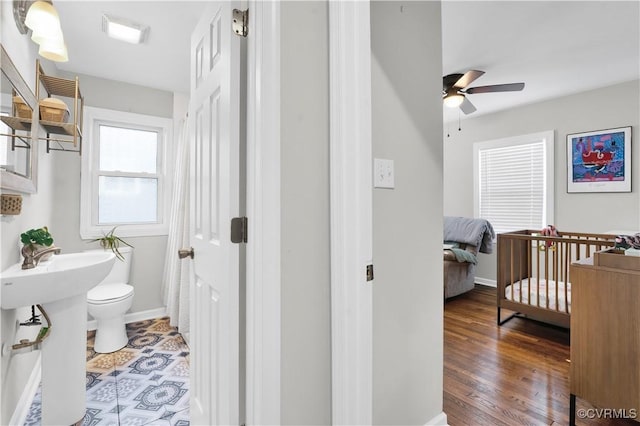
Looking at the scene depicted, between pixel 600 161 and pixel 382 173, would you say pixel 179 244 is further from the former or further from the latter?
pixel 600 161

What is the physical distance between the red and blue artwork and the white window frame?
15.0 ft

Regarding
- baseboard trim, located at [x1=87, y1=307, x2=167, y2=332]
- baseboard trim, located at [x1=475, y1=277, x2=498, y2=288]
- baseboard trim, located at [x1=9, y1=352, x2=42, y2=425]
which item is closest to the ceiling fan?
baseboard trim, located at [x1=475, y1=277, x2=498, y2=288]

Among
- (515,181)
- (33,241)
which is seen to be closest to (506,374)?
Result: (515,181)

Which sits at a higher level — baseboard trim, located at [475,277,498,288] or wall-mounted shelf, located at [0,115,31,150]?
wall-mounted shelf, located at [0,115,31,150]

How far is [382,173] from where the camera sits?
1217 millimetres

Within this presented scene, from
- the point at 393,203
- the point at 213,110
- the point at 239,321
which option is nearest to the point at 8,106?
the point at 213,110

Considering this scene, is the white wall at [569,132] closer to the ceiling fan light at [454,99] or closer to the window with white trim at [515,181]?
the window with white trim at [515,181]

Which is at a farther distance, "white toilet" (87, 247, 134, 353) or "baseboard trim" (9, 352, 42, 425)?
"white toilet" (87, 247, 134, 353)

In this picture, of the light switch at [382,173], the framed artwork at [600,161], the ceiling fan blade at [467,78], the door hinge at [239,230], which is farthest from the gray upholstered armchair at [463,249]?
the door hinge at [239,230]

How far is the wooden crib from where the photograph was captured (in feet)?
8.55

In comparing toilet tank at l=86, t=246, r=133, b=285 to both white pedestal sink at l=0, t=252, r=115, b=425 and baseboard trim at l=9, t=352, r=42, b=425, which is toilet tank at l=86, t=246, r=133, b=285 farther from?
white pedestal sink at l=0, t=252, r=115, b=425

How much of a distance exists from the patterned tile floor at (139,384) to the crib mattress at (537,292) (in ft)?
9.49

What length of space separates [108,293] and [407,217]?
2456 millimetres

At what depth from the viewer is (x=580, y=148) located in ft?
11.5
